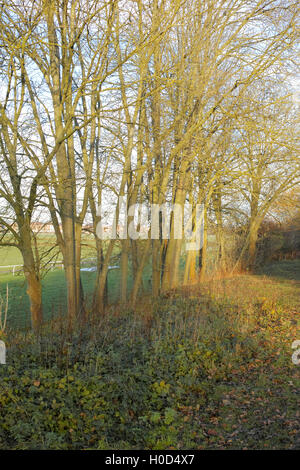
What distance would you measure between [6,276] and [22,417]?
94.3 ft

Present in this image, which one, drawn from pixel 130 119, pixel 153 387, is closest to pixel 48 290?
pixel 130 119

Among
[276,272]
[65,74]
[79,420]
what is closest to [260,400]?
[79,420]

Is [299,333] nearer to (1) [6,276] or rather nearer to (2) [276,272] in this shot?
(2) [276,272]

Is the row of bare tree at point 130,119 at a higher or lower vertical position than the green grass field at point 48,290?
higher

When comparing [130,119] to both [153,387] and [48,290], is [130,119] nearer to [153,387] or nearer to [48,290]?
[153,387]

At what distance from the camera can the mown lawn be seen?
173 inches

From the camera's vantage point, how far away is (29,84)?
31.4 feet

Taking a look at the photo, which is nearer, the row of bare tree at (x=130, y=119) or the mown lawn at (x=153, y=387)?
the mown lawn at (x=153, y=387)

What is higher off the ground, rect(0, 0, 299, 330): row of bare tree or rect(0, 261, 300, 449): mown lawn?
rect(0, 0, 299, 330): row of bare tree

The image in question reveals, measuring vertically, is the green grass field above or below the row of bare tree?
below

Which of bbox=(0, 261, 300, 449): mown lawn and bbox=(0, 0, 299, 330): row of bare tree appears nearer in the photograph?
bbox=(0, 261, 300, 449): mown lawn

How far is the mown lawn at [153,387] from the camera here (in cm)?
441

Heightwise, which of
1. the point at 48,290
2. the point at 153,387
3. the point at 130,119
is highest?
the point at 130,119

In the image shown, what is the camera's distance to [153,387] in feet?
17.8
